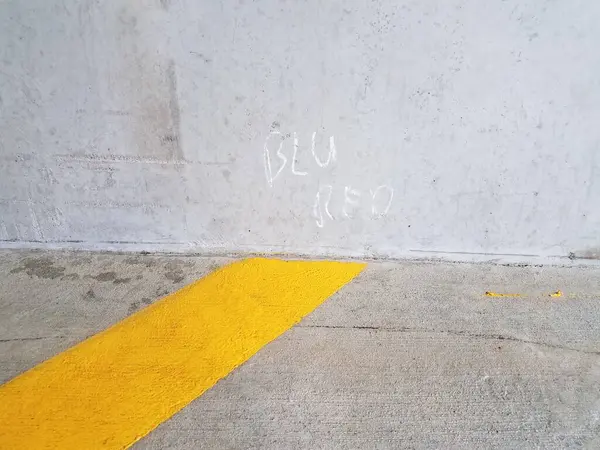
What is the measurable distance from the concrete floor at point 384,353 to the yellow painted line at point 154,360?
9cm

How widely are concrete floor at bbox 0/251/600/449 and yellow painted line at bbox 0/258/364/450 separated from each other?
92mm

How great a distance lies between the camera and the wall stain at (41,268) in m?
2.98

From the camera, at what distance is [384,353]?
232cm

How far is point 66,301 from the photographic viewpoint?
2.72 metres

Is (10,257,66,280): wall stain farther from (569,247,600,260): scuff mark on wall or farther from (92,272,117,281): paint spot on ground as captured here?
(569,247,600,260): scuff mark on wall

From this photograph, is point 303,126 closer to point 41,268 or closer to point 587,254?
point 41,268

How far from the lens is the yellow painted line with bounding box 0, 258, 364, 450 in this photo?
191 centimetres

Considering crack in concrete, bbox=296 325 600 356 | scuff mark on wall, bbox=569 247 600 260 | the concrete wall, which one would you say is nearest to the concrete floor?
crack in concrete, bbox=296 325 600 356

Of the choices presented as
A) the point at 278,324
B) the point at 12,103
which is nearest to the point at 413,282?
the point at 278,324

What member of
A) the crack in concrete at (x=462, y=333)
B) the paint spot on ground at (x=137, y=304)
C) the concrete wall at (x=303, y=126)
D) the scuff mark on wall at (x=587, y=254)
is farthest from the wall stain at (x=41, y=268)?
the scuff mark on wall at (x=587, y=254)

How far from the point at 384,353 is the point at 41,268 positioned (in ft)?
7.51

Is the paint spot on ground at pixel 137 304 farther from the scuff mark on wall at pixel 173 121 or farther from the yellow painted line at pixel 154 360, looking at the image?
the scuff mark on wall at pixel 173 121

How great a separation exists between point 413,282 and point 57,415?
206 centimetres

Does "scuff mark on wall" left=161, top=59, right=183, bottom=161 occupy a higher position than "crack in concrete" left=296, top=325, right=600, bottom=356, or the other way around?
"scuff mark on wall" left=161, top=59, right=183, bottom=161
